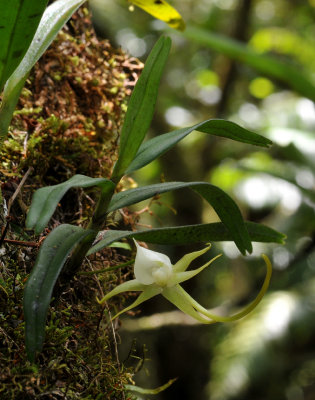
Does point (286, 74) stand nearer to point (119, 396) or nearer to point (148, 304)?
point (148, 304)

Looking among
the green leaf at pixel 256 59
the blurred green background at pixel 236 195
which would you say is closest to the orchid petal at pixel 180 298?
the blurred green background at pixel 236 195

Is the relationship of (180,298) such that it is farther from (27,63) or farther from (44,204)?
(27,63)

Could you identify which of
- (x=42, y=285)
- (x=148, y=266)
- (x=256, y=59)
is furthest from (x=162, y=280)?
(x=256, y=59)

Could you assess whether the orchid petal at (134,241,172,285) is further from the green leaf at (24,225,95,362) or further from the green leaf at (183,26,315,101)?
the green leaf at (183,26,315,101)

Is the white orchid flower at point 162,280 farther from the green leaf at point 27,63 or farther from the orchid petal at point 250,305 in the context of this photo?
the green leaf at point 27,63

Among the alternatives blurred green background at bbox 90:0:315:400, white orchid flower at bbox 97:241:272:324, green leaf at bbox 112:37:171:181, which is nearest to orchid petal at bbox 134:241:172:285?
white orchid flower at bbox 97:241:272:324

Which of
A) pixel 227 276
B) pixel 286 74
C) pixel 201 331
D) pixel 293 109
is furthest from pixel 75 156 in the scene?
pixel 227 276
